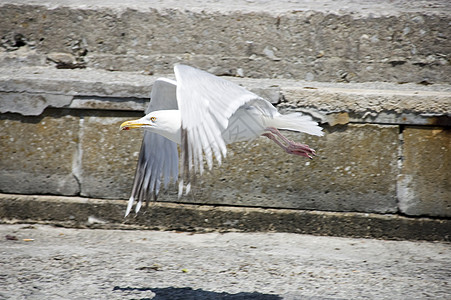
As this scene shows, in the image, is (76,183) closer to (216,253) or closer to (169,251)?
(169,251)

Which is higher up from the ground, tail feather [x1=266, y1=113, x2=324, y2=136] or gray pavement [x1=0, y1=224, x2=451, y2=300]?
tail feather [x1=266, y1=113, x2=324, y2=136]

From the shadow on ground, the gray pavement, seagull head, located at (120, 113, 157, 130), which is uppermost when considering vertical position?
seagull head, located at (120, 113, 157, 130)

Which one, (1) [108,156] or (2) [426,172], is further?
(1) [108,156]

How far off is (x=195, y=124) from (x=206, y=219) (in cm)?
147

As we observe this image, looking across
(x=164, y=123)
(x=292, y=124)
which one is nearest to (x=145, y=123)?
(x=164, y=123)

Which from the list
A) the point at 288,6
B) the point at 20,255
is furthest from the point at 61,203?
the point at 288,6

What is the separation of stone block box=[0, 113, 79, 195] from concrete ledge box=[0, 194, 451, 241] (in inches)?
3.6

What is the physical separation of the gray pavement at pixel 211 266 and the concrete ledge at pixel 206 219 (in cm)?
6

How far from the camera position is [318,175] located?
12.1 ft

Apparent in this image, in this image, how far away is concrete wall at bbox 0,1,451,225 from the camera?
3.63 m

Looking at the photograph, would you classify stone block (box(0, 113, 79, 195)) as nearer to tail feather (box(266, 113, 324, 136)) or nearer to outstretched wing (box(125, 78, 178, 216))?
outstretched wing (box(125, 78, 178, 216))

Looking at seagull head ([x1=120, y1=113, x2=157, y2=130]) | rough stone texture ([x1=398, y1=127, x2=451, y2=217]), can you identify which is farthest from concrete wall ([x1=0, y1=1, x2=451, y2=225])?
seagull head ([x1=120, y1=113, x2=157, y2=130])

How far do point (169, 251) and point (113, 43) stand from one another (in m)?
1.55

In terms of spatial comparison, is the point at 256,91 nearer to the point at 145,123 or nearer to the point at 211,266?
the point at 145,123
